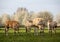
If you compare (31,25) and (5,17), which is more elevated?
(5,17)

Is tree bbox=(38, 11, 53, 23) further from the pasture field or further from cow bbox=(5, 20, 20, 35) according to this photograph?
cow bbox=(5, 20, 20, 35)

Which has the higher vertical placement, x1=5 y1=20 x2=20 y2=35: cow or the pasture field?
x1=5 y1=20 x2=20 y2=35: cow

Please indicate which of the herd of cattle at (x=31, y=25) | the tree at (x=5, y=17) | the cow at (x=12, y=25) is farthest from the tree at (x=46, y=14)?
the tree at (x=5, y=17)

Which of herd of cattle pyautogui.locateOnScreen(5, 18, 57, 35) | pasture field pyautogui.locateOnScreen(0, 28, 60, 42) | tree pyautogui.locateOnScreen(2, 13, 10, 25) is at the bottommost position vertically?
pasture field pyautogui.locateOnScreen(0, 28, 60, 42)

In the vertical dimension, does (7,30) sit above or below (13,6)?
below

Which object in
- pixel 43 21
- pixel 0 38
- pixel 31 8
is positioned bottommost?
pixel 0 38

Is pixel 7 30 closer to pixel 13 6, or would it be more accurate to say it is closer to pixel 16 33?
pixel 16 33

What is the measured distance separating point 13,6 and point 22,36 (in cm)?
44

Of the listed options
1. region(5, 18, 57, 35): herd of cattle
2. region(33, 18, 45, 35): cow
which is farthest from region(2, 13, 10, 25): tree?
region(33, 18, 45, 35): cow

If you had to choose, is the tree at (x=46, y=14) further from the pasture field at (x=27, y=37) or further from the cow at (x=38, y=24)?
the pasture field at (x=27, y=37)

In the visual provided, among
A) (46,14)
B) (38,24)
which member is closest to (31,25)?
(38,24)

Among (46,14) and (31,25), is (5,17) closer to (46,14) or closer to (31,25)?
(31,25)

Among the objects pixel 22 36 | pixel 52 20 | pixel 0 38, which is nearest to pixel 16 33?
pixel 22 36

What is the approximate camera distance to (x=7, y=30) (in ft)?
7.20
